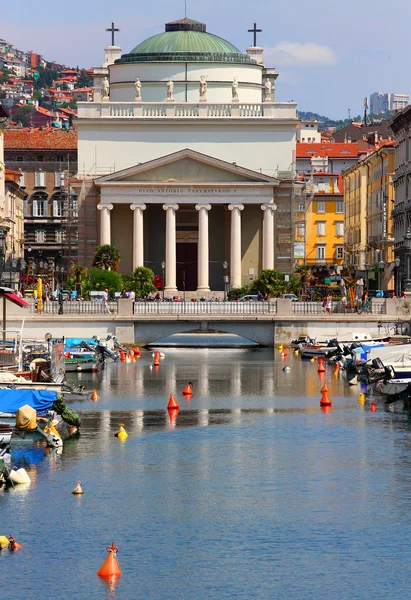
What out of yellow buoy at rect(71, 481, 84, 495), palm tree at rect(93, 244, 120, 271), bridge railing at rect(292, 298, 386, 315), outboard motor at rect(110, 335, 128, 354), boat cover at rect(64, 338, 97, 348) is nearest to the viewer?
yellow buoy at rect(71, 481, 84, 495)

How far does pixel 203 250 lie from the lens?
136250 millimetres

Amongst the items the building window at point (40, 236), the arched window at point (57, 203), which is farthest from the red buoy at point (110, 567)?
the building window at point (40, 236)

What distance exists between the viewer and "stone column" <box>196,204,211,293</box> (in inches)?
5320

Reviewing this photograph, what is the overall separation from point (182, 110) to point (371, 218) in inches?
967

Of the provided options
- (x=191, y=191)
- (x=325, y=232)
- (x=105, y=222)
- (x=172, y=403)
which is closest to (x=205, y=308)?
(x=172, y=403)

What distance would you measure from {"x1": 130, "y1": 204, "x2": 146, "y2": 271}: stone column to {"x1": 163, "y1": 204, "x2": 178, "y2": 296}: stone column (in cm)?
218

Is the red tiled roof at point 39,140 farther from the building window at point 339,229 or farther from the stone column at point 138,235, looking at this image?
the stone column at point 138,235

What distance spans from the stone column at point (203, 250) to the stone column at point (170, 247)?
2.17 m

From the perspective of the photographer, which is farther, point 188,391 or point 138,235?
point 138,235

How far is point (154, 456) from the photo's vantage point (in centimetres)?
5328

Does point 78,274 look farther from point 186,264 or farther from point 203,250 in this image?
point 186,264

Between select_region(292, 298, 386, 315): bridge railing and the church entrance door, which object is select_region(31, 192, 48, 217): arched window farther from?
select_region(292, 298, 386, 315): bridge railing

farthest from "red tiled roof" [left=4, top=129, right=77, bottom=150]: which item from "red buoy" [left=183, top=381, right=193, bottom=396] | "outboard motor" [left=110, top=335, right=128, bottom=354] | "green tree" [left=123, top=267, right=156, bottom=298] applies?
"red buoy" [left=183, top=381, right=193, bottom=396]

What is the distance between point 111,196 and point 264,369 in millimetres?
51109
